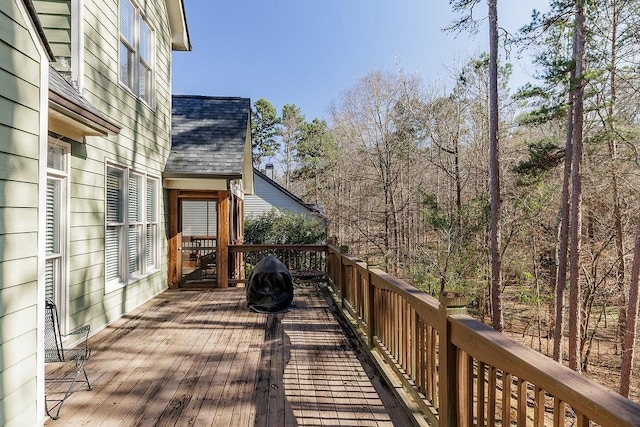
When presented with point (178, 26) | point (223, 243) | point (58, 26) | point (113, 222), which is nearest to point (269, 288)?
point (223, 243)

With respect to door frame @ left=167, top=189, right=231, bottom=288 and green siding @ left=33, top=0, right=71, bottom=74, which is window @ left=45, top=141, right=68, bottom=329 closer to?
green siding @ left=33, top=0, right=71, bottom=74

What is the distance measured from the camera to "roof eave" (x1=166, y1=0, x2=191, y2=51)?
7.14 m

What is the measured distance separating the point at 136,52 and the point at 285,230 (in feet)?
32.0

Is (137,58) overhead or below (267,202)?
overhead

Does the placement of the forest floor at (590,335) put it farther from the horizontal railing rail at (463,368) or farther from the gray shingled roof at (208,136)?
the gray shingled roof at (208,136)

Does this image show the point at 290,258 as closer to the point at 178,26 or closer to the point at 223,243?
the point at 223,243

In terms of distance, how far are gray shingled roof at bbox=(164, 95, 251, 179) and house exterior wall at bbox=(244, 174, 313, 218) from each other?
8.03 meters

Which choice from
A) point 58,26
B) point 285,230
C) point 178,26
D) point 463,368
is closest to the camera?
point 463,368

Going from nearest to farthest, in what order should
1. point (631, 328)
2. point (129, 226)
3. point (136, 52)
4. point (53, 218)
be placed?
point (53, 218) < point (129, 226) < point (136, 52) < point (631, 328)

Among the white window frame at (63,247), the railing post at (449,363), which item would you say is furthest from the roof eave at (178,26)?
the railing post at (449,363)

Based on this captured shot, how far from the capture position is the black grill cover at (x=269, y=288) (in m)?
5.53

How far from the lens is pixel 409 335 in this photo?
114 inches

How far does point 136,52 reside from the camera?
558 centimetres

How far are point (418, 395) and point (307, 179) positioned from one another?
24457mm
